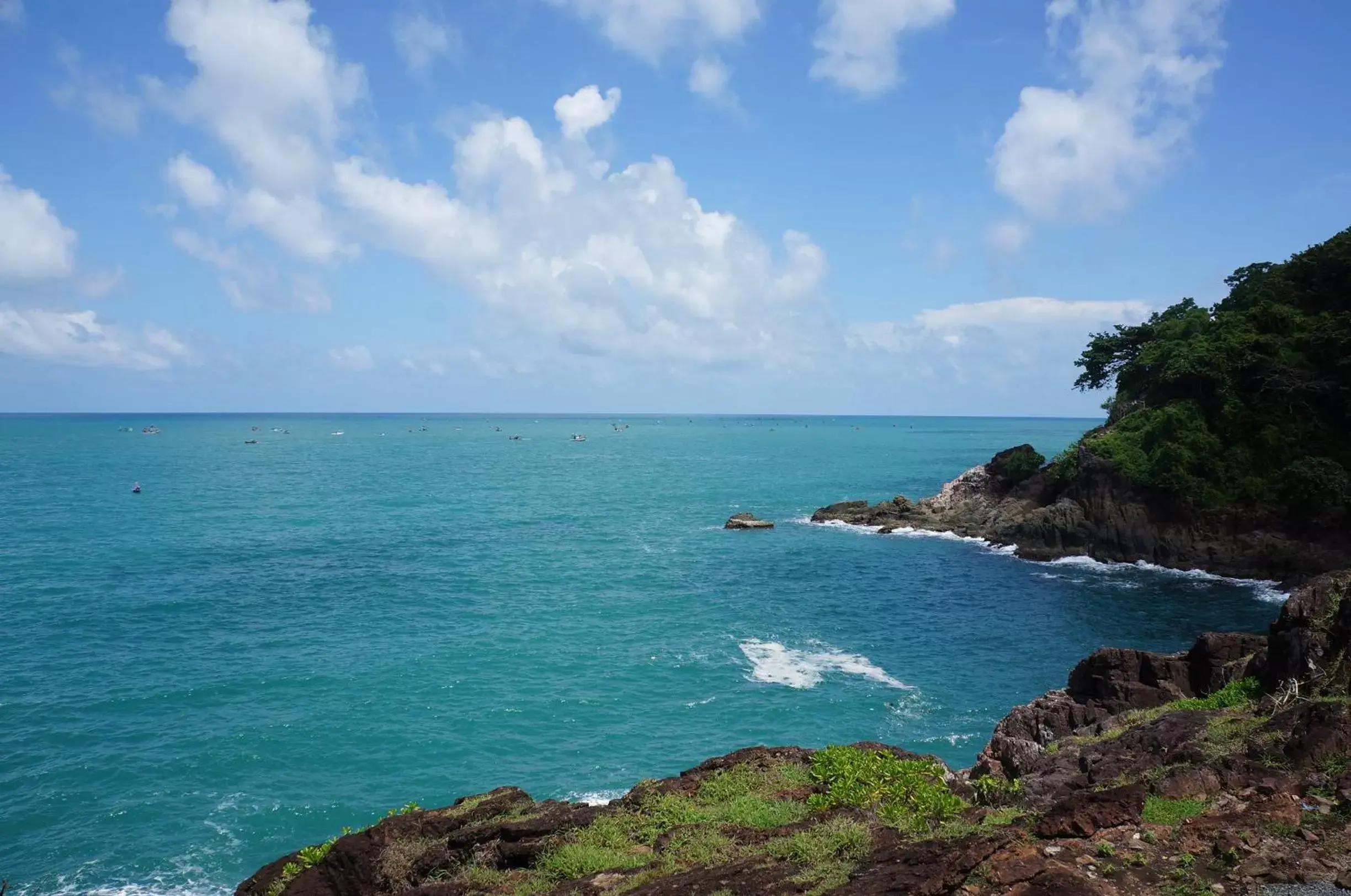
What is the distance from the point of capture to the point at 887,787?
50.5 feet

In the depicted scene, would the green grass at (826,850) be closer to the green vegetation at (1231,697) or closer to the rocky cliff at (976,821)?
the rocky cliff at (976,821)

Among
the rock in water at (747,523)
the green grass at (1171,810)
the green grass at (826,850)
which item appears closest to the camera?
the green grass at (826,850)

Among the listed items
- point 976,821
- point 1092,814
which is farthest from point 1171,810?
point 976,821

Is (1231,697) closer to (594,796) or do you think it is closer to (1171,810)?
(1171,810)

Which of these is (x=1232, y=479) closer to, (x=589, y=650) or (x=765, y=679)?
(x=765, y=679)

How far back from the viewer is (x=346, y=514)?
8075 cm

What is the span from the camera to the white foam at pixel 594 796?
83.6 ft

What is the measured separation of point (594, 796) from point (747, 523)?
51.0 meters

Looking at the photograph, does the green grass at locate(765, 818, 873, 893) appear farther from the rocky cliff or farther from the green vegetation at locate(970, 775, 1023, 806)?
the green vegetation at locate(970, 775, 1023, 806)

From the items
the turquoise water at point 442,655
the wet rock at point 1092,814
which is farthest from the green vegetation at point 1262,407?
the wet rock at point 1092,814

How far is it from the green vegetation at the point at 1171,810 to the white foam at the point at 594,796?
55.6 ft

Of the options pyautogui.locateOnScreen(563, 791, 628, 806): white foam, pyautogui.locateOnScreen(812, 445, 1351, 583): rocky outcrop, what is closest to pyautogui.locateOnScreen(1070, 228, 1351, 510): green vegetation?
pyautogui.locateOnScreen(812, 445, 1351, 583): rocky outcrop

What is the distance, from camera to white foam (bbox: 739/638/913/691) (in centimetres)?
3525

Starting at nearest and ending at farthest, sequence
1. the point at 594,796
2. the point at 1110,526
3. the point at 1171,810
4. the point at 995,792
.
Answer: the point at 1171,810, the point at 995,792, the point at 594,796, the point at 1110,526
